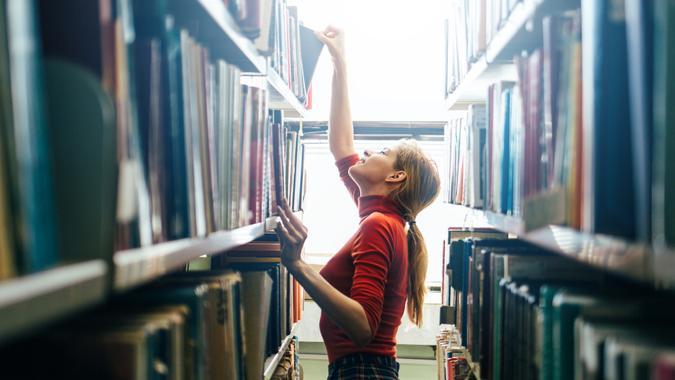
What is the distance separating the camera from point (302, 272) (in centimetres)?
171

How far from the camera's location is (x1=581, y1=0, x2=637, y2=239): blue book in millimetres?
676

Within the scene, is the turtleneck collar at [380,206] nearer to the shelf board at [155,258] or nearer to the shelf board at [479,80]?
the shelf board at [479,80]

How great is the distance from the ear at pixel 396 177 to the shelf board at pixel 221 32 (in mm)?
738

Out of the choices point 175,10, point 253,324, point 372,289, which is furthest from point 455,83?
point 175,10

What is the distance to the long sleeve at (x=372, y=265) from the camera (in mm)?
1715

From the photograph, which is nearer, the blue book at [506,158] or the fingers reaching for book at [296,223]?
the blue book at [506,158]

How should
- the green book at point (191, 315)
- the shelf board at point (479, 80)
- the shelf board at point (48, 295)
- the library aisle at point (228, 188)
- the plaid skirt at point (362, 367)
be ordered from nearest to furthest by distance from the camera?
the shelf board at point (48, 295) → the library aisle at point (228, 188) → the green book at point (191, 315) → the shelf board at point (479, 80) → the plaid skirt at point (362, 367)

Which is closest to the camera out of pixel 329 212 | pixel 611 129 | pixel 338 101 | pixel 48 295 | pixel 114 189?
pixel 48 295

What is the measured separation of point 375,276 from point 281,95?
2.45 ft

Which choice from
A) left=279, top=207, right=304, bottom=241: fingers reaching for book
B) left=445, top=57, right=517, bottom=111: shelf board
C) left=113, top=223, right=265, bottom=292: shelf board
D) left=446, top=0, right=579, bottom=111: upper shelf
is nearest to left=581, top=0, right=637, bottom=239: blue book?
left=446, top=0, right=579, bottom=111: upper shelf

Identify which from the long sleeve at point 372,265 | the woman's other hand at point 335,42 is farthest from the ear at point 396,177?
the woman's other hand at point 335,42

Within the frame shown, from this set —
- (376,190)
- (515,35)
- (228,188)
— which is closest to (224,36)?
(228,188)

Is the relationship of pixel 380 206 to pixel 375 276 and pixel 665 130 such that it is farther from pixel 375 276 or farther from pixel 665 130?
pixel 665 130

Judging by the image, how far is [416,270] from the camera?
2.24 m
